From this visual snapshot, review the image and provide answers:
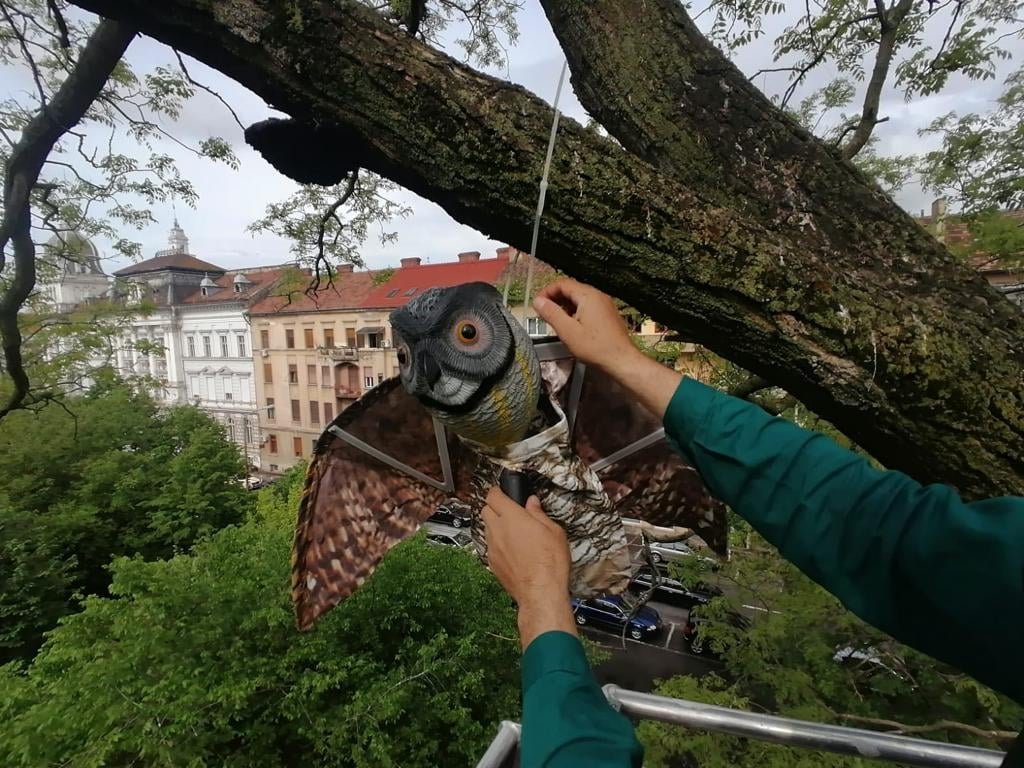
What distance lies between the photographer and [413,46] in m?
1.31

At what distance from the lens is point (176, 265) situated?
64.0 feet

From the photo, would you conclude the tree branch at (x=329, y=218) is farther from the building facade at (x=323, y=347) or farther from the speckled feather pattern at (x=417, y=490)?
the building facade at (x=323, y=347)

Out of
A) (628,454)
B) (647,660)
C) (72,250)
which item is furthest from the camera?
(647,660)

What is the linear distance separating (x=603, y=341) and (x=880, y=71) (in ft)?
7.82

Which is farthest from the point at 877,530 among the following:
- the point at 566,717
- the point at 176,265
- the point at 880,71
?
the point at 176,265

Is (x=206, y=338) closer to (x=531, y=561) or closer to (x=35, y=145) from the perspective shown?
(x=35, y=145)

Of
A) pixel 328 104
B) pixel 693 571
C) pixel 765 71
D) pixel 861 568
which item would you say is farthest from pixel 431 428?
pixel 693 571

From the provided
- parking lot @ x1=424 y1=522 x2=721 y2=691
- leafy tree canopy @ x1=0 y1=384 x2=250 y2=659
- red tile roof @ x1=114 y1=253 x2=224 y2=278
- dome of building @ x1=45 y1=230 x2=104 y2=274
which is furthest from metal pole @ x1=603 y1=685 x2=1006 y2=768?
red tile roof @ x1=114 y1=253 x2=224 y2=278

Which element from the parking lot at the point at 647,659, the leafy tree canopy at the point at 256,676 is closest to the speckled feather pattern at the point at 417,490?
the leafy tree canopy at the point at 256,676

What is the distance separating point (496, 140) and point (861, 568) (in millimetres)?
1120

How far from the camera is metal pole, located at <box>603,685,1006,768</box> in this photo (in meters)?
0.98

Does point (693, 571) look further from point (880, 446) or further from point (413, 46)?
point (413, 46)

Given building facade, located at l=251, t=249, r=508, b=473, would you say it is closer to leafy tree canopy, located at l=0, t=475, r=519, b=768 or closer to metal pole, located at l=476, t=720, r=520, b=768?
leafy tree canopy, located at l=0, t=475, r=519, b=768

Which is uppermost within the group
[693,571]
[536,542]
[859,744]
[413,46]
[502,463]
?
[413,46]
